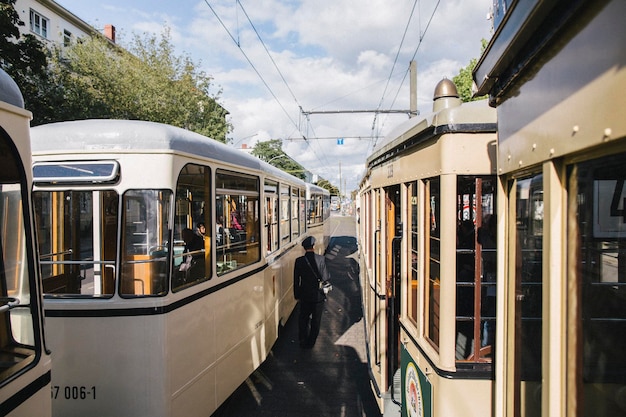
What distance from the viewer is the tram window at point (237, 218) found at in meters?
4.18

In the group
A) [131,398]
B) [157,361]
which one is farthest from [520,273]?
[131,398]

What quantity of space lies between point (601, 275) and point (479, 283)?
2.15ft

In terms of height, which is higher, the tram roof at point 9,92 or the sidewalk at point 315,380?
the tram roof at point 9,92

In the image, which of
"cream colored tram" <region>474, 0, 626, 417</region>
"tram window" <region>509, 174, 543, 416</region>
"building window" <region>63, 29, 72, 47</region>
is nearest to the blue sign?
"cream colored tram" <region>474, 0, 626, 417</region>

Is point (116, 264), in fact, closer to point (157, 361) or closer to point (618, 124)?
point (157, 361)

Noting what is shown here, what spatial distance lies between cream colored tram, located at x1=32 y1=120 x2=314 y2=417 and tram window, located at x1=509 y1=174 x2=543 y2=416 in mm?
2380

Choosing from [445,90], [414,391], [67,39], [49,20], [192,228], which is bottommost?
A: [414,391]

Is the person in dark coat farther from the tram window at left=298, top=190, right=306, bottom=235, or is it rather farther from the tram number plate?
the tram number plate

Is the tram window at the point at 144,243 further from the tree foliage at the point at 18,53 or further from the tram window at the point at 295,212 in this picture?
the tree foliage at the point at 18,53

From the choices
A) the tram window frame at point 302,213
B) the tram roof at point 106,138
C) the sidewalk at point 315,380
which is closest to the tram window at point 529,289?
the tram roof at point 106,138

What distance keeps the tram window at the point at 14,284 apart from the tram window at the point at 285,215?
15.2 ft

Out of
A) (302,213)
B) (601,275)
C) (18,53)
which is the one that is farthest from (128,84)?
(601,275)

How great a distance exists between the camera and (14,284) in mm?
2080

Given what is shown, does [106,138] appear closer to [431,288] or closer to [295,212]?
[431,288]
